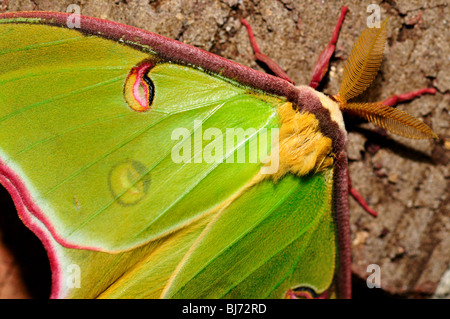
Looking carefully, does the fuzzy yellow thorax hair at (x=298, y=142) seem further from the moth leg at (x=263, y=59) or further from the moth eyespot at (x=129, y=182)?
the moth eyespot at (x=129, y=182)

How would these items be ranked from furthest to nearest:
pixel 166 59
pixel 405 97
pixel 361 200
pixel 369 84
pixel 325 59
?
1. pixel 361 200
2. pixel 405 97
3. pixel 325 59
4. pixel 369 84
5. pixel 166 59

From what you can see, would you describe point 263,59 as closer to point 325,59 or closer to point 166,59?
point 325,59

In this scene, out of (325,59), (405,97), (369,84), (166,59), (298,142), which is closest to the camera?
(166,59)

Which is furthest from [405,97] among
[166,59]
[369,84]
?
[166,59]

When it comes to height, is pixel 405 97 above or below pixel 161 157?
above

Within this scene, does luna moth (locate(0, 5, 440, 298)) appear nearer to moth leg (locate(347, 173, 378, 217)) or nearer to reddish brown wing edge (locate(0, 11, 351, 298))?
reddish brown wing edge (locate(0, 11, 351, 298))

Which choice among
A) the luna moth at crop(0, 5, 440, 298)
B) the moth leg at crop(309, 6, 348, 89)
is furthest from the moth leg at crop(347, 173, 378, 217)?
the moth leg at crop(309, 6, 348, 89)

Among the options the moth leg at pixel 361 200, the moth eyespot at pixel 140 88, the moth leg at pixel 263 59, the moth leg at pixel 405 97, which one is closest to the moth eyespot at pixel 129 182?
the moth eyespot at pixel 140 88

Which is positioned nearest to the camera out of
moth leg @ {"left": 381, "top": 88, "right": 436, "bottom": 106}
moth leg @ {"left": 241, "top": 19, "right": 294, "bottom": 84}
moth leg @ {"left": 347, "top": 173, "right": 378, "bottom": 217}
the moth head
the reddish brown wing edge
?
the reddish brown wing edge
